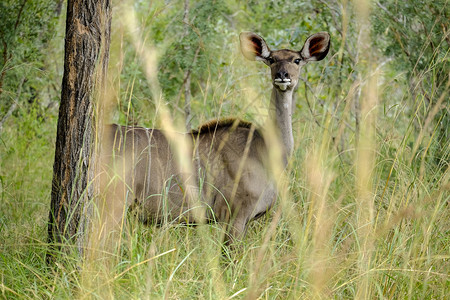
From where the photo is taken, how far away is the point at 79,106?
304cm

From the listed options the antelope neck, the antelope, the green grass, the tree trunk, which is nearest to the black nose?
the antelope

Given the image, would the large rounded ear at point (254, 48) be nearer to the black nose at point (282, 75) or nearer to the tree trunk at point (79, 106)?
the black nose at point (282, 75)

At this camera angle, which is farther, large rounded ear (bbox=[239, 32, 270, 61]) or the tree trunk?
large rounded ear (bbox=[239, 32, 270, 61])

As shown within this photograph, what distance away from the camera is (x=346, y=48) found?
6.60 m

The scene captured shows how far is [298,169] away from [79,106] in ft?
7.78

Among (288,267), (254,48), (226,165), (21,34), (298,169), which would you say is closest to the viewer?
(288,267)

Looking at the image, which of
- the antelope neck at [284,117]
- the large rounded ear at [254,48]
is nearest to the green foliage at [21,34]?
the large rounded ear at [254,48]

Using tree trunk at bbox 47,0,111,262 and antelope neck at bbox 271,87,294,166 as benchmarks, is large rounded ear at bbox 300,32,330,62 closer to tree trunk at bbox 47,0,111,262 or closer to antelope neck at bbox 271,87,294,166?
antelope neck at bbox 271,87,294,166

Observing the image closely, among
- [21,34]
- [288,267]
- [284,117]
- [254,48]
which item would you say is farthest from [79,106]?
[21,34]

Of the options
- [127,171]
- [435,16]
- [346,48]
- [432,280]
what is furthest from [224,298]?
[346,48]

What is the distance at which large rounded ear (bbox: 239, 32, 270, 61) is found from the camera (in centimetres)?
440

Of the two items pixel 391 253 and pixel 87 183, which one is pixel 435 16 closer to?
pixel 391 253

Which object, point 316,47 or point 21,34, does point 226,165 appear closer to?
point 316,47

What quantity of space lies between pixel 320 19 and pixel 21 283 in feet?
15.3
